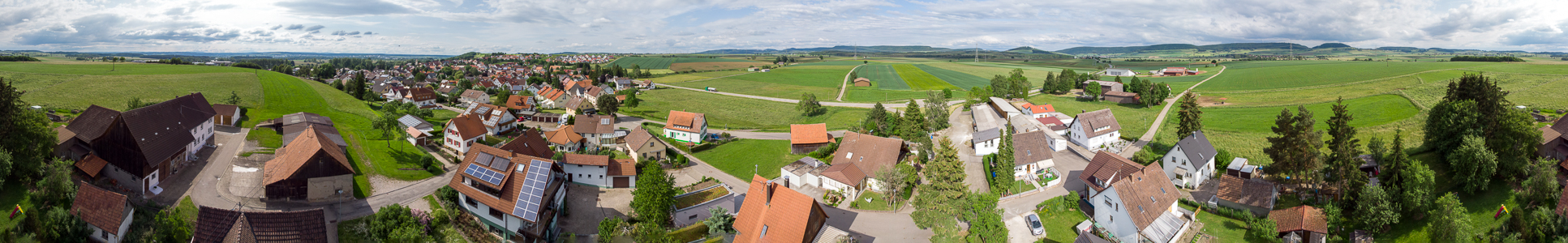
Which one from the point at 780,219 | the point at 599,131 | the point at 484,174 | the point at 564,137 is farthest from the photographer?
the point at 599,131

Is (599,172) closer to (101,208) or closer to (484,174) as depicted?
(484,174)

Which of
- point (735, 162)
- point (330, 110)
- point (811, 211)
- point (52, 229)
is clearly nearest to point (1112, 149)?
point (735, 162)

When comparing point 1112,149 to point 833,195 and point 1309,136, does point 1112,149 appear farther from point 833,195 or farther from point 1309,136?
point 833,195

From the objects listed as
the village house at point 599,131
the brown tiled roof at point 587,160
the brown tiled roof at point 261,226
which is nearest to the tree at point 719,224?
the brown tiled roof at point 587,160

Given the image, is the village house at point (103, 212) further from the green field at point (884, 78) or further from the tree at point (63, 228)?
the green field at point (884, 78)

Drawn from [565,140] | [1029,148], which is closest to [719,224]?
[1029,148]
